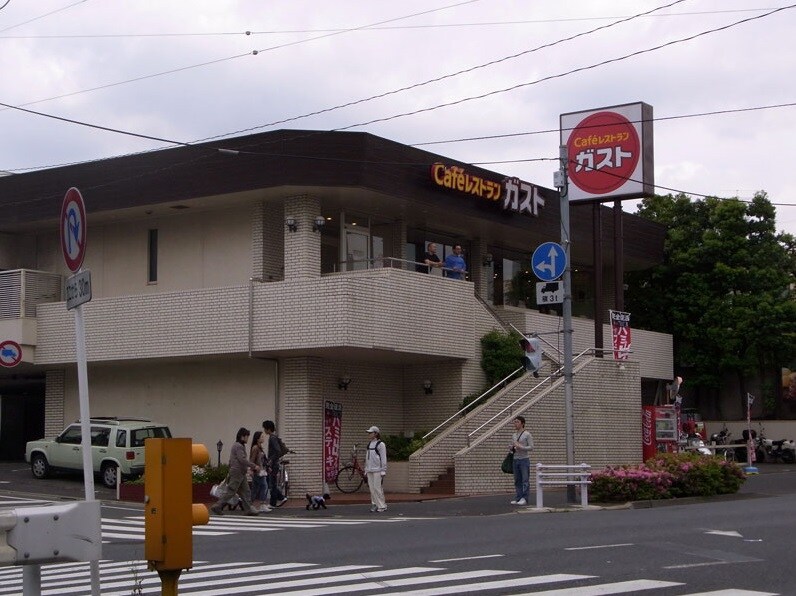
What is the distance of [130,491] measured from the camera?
26953mm

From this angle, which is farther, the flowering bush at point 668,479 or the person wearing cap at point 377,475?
the flowering bush at point 668,479

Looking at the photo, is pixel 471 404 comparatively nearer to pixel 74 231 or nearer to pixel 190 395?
pixel 190 395

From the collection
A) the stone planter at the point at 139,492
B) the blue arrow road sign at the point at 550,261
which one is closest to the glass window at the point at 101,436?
the stone planter at the point at 139,492

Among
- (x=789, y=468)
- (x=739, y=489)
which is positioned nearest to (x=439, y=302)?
(x=739, y=489)

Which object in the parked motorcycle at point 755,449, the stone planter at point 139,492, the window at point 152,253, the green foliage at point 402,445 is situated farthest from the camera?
the parked motorcycle at point 755,449

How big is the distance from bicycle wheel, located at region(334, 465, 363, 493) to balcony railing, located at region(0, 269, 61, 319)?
10.2m

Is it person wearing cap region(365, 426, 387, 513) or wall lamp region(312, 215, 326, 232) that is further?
wall lamp region(312, 215, 326, 232)

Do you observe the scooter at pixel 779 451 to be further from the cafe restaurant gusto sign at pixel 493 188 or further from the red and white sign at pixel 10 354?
the red and white sign at pixel 10 354

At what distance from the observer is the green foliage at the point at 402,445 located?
99.0 feet

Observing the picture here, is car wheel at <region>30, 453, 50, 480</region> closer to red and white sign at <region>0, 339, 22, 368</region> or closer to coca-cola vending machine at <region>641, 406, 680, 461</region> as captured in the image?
red and white sign at <region>0, 339, 22, 368</region>

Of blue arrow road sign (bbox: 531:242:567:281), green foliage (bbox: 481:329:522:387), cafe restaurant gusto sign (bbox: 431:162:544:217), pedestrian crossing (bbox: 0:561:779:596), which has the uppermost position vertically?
cafe restaurant gusto sign (bbox: 431:162:544:217)

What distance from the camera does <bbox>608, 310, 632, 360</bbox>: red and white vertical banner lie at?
118 feet

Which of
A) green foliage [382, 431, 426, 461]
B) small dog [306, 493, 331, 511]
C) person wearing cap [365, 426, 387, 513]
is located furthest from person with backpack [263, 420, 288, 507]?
green foliage [382, 431, 426, 461]

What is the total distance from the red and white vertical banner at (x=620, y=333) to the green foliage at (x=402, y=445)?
7.76 m
